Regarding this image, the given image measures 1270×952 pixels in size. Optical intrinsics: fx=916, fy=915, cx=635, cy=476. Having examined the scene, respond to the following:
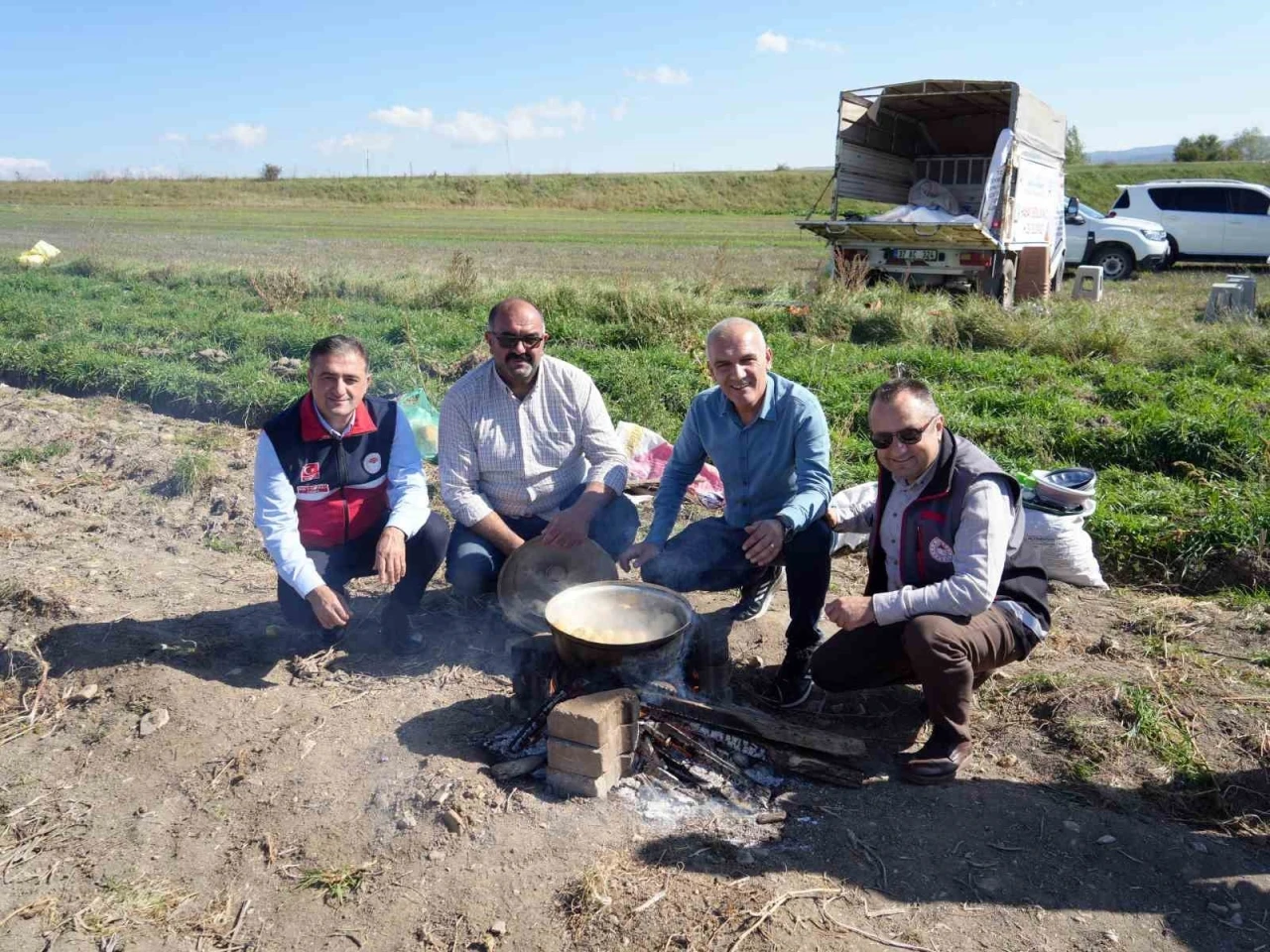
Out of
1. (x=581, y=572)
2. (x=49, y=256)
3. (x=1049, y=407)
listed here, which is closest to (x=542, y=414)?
(x=581, y=572)

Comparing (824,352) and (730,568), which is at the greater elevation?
(824,352)

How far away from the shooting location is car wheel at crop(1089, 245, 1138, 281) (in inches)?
658

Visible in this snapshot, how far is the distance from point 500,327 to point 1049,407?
4.68m

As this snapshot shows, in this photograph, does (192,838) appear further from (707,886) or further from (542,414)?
(542,414)

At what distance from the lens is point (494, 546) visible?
168 inches

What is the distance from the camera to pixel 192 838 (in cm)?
293

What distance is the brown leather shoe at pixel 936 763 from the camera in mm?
3188

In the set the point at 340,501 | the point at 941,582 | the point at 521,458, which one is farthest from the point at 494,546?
the point at 941,582

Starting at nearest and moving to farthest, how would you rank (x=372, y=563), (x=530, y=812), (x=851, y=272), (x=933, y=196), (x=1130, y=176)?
(x=530, y=812) < (x=372, y=563) < (x=851, y=272) < (x=933, y=196) < (x=1130, y=176)

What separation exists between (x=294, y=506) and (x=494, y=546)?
90cm

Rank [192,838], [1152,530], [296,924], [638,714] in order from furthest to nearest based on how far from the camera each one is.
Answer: [1152,530] → [638,714] → [192,838] → [296,924]

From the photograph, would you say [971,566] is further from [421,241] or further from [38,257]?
[421,241]

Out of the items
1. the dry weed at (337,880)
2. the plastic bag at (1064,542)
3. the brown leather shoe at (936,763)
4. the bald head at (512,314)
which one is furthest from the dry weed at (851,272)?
the dry weed at (337,880)

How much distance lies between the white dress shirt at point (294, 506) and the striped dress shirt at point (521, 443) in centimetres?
18
